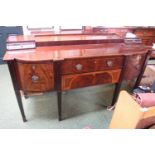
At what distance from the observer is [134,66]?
1.54 metres

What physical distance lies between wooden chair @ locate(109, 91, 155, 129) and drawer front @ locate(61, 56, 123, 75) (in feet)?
1.21

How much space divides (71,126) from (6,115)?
67cm

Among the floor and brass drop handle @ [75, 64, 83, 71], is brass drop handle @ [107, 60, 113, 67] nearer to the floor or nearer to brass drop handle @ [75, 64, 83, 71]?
brass drop handle @ [75, 64, 83, 71]

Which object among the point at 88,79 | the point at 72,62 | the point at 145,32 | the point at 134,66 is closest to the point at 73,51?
the point at 72,62

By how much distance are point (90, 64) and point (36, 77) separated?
17.8 inches

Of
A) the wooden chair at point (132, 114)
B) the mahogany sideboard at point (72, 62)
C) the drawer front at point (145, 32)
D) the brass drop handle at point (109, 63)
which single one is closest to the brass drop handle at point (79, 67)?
the mahogany sideboard at point (72, 62)

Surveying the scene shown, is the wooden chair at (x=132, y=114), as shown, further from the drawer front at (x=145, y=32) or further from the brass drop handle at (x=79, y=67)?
the drawer front at (x=145, y=32)

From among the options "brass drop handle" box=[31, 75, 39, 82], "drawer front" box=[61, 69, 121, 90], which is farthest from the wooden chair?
"brass drop handle" box=[31, 75, 39, 82]

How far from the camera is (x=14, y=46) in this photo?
129 cm

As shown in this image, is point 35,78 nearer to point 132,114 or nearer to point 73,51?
point 73,51

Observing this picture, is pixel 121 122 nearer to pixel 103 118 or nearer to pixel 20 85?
pixel 103 118

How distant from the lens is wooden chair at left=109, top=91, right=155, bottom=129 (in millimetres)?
902

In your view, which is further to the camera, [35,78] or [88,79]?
[88,79]
